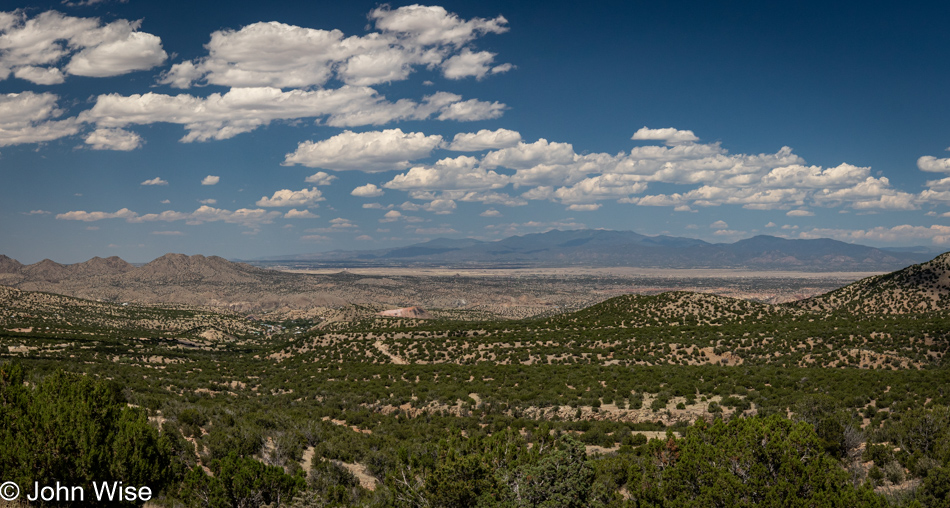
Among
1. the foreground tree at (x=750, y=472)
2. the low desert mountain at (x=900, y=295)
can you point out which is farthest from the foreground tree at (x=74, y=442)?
the low desert mountain at (x=900, y=295)

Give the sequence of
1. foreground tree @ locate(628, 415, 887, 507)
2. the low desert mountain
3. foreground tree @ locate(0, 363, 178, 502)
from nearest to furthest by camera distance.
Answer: foreground tree @ locate(628, 415, 887, 507), foreground tree @ locate(0, 363, 178, 502), the low desert mountain

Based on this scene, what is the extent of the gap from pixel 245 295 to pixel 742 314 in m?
130

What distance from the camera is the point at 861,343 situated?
3394 cm

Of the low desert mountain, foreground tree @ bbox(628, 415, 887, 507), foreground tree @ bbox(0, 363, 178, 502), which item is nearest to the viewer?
foreground tree @ bbox(628, 415, 887, 507)

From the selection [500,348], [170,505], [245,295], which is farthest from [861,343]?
[245,295]

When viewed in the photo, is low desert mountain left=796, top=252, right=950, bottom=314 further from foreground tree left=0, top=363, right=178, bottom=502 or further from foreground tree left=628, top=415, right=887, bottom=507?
foreground tree left=0, top=363, right=178, bottom=502

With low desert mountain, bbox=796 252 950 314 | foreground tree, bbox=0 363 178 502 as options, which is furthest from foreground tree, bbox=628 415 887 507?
low desert mountain, bbox=796 252 950 314

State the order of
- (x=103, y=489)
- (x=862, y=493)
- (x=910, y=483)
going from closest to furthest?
(x=862, y=493)
(x=103, y=489)
(x=910, y=483)

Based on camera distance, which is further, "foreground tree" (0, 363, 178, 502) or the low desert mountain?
the low desert mountain

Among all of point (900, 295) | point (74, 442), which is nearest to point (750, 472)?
point (74, 442)

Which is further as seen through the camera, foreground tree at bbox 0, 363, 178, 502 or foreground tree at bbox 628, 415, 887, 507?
foreground tree at bbox 0, 363, 178, 502

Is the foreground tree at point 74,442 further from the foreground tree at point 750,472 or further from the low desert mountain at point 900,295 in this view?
the low desert mountain at point 900,295

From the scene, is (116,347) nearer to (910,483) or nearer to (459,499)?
(459,499)

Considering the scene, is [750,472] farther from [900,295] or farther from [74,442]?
[900,295]
